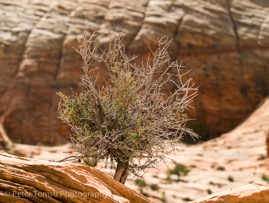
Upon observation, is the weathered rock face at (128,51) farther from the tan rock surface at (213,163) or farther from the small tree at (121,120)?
the small tree at (121,120)

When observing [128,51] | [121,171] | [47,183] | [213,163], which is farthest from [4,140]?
[47,183]

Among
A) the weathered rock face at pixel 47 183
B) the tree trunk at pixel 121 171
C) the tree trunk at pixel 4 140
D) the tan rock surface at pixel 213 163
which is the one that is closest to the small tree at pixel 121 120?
the tree trunk at pixel 121 171

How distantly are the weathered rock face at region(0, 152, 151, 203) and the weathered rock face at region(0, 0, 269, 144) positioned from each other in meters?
22.5

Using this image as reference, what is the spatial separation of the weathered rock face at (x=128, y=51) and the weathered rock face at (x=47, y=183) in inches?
885

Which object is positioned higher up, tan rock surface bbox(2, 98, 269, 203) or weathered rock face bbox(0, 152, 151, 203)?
weathered rock face bbox(0, 152, 151, 203)

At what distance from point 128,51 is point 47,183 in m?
25.5

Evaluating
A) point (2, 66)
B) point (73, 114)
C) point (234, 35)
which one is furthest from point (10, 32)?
point (73, 114)

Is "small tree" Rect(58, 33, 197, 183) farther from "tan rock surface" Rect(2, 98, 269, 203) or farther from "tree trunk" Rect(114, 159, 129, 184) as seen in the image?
"tan rock surface" Rect(2, 98, 269, 203)

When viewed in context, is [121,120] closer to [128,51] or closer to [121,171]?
[121,171]

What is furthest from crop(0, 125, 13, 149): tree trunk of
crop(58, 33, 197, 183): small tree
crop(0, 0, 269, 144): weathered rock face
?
crop(58, 33, 197, 183): small tree

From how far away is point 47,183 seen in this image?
6441 millimetres

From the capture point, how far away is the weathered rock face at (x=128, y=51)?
29812 millimetres

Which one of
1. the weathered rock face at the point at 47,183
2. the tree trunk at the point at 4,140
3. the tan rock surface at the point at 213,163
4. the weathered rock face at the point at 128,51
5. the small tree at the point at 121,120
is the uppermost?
the weathered rock face at the point at 47,183

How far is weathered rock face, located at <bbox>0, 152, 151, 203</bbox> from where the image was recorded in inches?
243
